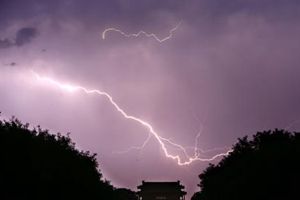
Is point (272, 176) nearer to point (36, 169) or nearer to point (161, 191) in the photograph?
point (36, 169)

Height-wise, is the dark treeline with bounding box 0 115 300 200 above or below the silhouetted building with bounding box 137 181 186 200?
below

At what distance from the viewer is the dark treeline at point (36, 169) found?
36.8 metres

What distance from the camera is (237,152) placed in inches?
3167

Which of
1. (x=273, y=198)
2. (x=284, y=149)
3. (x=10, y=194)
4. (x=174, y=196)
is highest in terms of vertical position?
(x=174, y=196)

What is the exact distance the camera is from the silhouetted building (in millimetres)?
Result: 90688

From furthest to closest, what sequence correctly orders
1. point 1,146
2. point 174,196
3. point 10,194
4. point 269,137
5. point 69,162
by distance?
1. point 174,196
2. point 269,137
3. point 69,162
4. point 1,146
5. point 10,194

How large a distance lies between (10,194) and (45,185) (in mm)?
5383

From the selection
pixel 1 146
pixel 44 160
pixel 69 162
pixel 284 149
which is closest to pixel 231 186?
pixel 284 149

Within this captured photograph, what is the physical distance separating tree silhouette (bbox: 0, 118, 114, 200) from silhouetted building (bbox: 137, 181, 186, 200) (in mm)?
37436

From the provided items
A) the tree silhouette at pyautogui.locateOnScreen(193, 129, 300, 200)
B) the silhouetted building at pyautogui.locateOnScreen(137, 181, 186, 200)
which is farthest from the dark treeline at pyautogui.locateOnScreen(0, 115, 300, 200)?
the silhouetted building at pyautogui.locateOnScreen(137, 181, 186, 200)

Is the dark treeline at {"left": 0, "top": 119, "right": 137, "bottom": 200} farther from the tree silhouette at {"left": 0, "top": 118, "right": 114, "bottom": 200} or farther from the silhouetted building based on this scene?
the silhouetted building

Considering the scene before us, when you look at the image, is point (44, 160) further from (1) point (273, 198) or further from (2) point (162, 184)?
(2) point (162, 184)

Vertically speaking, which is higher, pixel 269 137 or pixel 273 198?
pixel 269 137

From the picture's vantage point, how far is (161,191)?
299ft
